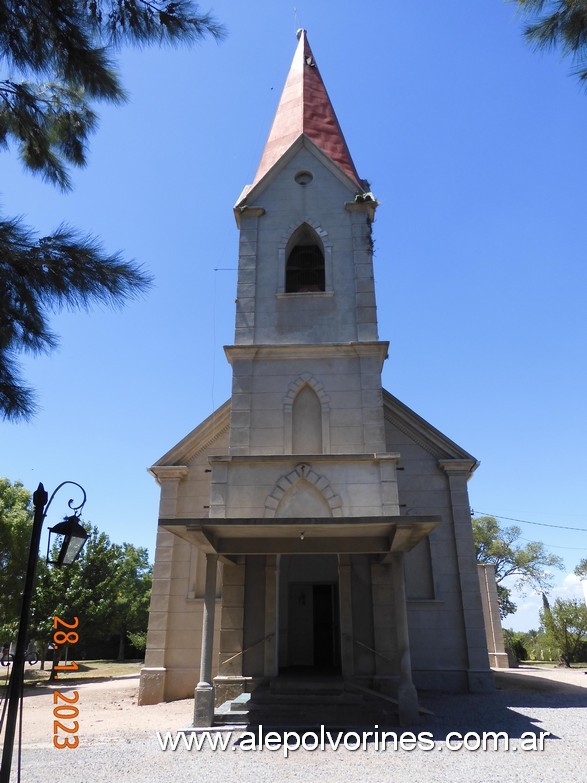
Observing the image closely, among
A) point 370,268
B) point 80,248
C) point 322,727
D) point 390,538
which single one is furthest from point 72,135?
point 370,268

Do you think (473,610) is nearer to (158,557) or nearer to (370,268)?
(158,557)

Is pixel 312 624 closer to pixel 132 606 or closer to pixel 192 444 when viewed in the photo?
pixel 192 444

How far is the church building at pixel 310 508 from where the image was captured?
10.8 m

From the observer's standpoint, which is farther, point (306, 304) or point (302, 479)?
point (306, 304)

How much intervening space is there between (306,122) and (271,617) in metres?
15.2

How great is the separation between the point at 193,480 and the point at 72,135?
11644mm

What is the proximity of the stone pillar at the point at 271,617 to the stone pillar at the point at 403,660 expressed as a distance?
2887 mm

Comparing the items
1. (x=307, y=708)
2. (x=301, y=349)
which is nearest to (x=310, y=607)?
(x=307, y=708)

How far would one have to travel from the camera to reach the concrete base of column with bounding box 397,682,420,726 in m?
9.73

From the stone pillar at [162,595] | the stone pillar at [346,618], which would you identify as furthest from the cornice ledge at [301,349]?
the stone pillar at [346,618]

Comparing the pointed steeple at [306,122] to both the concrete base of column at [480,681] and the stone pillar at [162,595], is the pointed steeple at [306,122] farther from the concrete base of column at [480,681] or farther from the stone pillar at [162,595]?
the concrete base of column at [480,681]

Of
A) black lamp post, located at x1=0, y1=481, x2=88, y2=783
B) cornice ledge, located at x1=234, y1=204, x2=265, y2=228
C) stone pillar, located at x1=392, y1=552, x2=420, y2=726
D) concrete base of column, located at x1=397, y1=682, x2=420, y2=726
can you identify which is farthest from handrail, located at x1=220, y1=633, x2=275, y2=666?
cornice ledge, located at x1=234, y1=204, x2=265, y2=228

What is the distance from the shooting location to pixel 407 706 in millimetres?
9812

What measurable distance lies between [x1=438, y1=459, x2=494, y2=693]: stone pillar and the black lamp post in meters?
11.3
